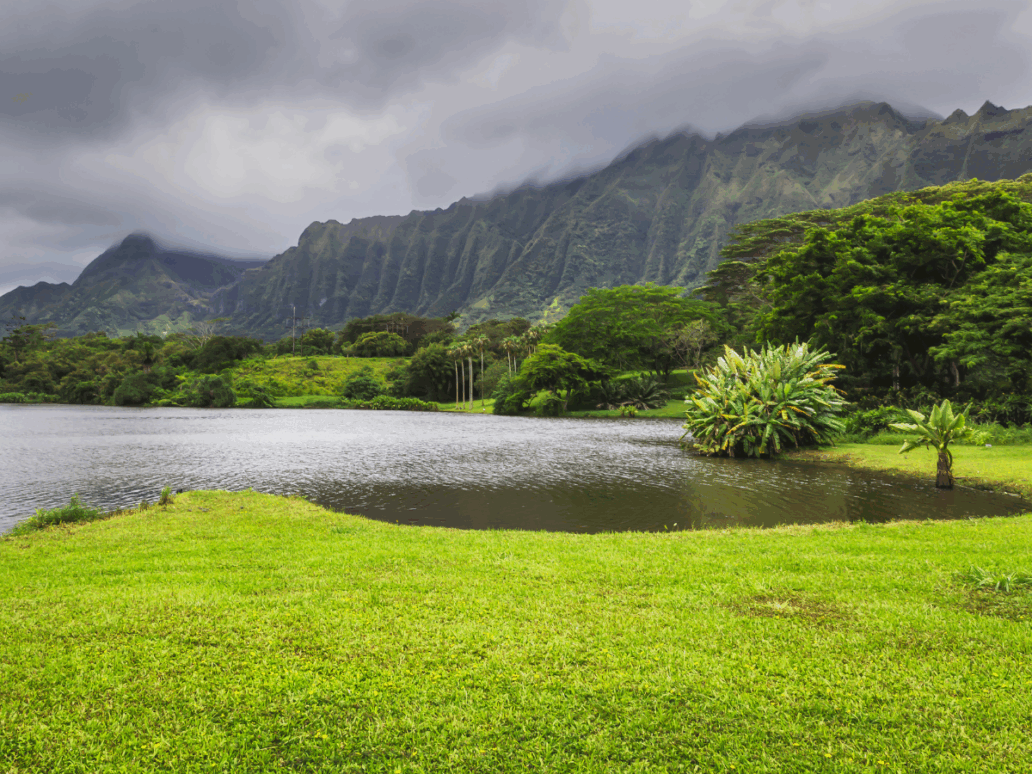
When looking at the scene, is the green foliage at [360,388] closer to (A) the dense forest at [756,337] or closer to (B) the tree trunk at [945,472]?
(A) the dense forest at [756,337]

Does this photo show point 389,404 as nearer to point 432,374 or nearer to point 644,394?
point 432,374

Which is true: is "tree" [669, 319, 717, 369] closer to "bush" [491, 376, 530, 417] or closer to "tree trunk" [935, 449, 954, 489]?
"bush" [491, 376, 530, 417]

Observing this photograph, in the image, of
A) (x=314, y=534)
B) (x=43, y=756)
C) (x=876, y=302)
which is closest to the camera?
(x=43, y=756)

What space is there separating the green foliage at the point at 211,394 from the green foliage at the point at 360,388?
1644 cm

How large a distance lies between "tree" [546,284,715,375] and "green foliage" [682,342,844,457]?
3980cm

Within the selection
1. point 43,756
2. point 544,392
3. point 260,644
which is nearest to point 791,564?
point 260,644

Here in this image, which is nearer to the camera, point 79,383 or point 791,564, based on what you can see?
point 791,564

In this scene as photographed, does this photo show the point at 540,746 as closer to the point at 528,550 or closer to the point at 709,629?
the point at 709,629

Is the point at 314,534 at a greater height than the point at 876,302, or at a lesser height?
lesser

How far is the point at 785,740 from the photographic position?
11.6ft

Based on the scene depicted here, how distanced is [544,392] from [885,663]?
51.9 metres

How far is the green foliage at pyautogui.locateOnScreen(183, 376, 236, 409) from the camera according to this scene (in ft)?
265

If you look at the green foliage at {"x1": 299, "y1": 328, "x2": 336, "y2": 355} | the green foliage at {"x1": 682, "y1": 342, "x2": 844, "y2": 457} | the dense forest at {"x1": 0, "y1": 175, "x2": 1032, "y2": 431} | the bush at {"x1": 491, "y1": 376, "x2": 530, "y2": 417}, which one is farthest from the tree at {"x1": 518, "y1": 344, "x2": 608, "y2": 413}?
the green foliage at {"x1": 299, "y1": 328, "x2": 336, "y2": 355}

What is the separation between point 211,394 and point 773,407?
81.7 meters
